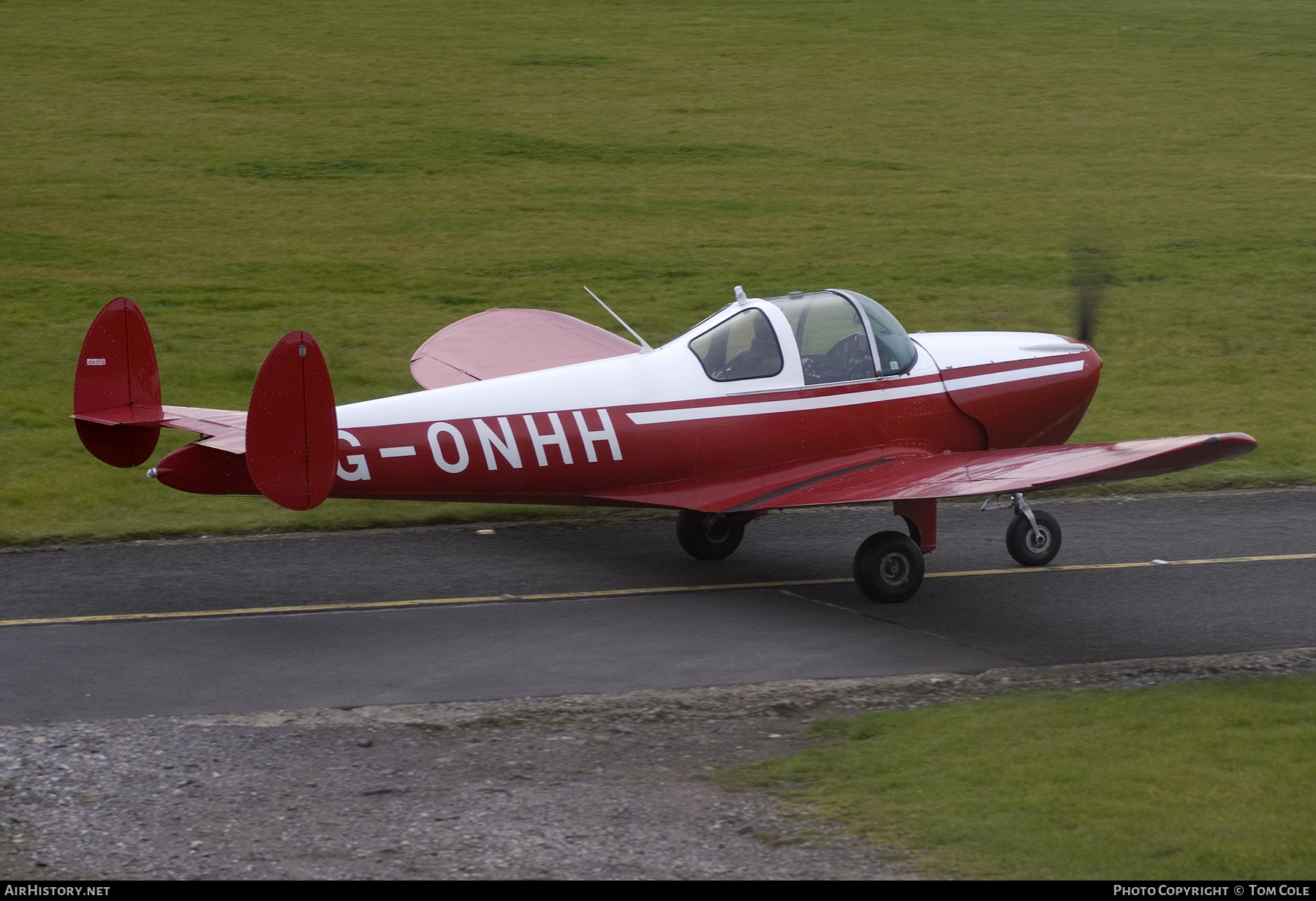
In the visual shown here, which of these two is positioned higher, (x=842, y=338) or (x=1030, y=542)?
(x=842, y=338)

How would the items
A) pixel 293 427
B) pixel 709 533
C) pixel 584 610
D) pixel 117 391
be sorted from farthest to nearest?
pixel 709 533 → pixel 584 610 → pixel 117 391 → pixel 293 427

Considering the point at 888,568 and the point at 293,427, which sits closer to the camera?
the point at 293,427

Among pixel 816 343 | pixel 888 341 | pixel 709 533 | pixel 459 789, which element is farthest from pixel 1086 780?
pixel 709 533

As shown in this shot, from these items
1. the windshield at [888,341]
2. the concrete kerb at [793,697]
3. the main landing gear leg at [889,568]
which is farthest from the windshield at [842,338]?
the concrete kerb at [793,697]

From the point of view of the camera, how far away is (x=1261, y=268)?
81.3ft

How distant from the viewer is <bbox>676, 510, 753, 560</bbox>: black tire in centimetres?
1217

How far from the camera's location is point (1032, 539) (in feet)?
39.2

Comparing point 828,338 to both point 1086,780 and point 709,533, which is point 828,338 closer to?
point 709,533

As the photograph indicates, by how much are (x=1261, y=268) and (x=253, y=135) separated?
70.5 ft

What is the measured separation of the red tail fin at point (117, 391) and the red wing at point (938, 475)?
145 inches

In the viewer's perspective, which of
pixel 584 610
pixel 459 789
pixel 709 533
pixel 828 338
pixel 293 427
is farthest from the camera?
pixel 709 533

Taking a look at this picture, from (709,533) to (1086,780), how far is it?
538 centimetres

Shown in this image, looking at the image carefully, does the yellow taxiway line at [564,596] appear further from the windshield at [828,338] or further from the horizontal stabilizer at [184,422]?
the windshield at [828,338]

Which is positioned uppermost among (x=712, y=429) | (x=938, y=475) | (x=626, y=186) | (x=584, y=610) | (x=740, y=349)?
(x=626, y=186)
